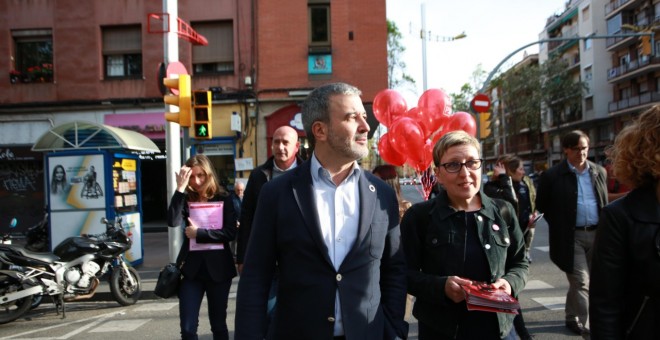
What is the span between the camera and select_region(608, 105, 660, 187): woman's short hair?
6.20ft

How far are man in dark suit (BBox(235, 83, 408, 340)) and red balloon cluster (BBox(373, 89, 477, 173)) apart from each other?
158 inches

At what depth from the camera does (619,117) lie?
43625 millimetres

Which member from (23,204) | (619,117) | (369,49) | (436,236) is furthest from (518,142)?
(436,236)

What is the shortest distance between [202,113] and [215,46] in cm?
831

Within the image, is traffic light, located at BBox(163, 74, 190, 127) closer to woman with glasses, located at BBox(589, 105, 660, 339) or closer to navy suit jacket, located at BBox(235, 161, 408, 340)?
navy suit jacket, located at BBox(235, 161, 408, 340)

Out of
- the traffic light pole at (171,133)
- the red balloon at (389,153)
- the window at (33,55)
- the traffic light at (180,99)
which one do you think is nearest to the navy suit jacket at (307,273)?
the red balloon at (389,153)

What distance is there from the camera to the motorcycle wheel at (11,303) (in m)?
6.12

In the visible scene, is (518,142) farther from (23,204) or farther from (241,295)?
(241,295)

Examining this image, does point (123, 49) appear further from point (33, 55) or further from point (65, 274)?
point (65, 274)

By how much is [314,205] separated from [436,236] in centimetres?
78

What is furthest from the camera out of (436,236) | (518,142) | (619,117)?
(518,142)

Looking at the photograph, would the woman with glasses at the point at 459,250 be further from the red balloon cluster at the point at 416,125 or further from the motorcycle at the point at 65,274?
the motorcycle at the point at 65,274

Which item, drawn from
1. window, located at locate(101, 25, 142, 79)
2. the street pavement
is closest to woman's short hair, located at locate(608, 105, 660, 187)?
the street pavement

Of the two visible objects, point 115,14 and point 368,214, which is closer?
point 368,214
